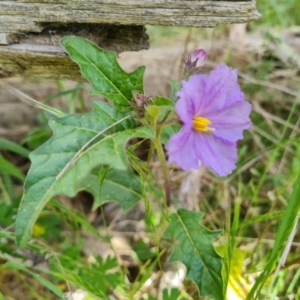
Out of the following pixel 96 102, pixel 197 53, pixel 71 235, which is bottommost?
pixel 71 235

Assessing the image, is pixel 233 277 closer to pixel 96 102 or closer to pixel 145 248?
pixel 145 248

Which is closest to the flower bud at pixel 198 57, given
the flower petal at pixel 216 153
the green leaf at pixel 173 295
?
the flower petal at pixel 216 153

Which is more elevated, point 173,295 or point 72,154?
point 72,154

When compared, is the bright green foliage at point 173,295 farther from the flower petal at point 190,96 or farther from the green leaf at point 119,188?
the flower petal at point 190,96

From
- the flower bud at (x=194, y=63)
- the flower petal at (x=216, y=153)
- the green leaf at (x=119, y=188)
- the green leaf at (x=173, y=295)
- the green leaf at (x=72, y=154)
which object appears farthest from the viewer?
the green leaf at (x=119, y=188)

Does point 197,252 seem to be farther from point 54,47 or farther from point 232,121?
point 54,47

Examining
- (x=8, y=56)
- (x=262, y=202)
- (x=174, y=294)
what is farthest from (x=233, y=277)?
(x=8, y=56)

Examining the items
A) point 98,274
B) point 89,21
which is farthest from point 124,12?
point 98,274
